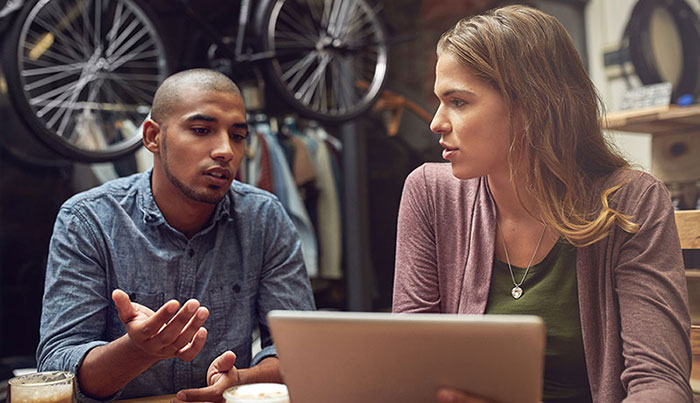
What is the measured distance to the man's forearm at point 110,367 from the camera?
1.22m

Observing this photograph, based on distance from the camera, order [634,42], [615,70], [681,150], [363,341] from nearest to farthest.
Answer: [363,341]
[681,150]
[634,42]
[615,70]

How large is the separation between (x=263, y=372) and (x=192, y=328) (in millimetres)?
369

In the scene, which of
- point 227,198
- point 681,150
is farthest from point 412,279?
point 681,150

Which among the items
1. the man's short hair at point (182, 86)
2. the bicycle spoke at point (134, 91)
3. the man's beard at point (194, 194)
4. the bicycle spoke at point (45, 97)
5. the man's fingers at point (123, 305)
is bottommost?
the man's fingers at point (123, 305)

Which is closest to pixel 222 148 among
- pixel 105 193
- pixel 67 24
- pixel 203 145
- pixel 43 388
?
pixel 203 145

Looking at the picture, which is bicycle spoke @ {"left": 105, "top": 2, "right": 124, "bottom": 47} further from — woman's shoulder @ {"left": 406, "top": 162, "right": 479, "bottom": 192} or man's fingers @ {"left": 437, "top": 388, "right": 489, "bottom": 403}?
man's fingers @ {"left": 437, "top": 388, "right": 489, "bottom": 403}

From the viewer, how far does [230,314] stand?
162cm

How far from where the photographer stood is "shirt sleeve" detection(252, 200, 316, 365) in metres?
1.64

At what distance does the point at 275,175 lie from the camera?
3309mm

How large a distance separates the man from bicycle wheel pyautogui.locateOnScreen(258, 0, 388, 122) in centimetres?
126

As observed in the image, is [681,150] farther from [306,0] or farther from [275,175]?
[306,0]

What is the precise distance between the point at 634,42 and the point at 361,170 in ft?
5.35

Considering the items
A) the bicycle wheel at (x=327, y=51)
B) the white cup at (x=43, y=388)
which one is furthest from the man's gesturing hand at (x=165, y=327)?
the bicycle wheel at (x=327, y=51)

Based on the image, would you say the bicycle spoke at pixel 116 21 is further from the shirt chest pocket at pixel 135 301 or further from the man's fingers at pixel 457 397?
the man's fingers at pixel 457 397
